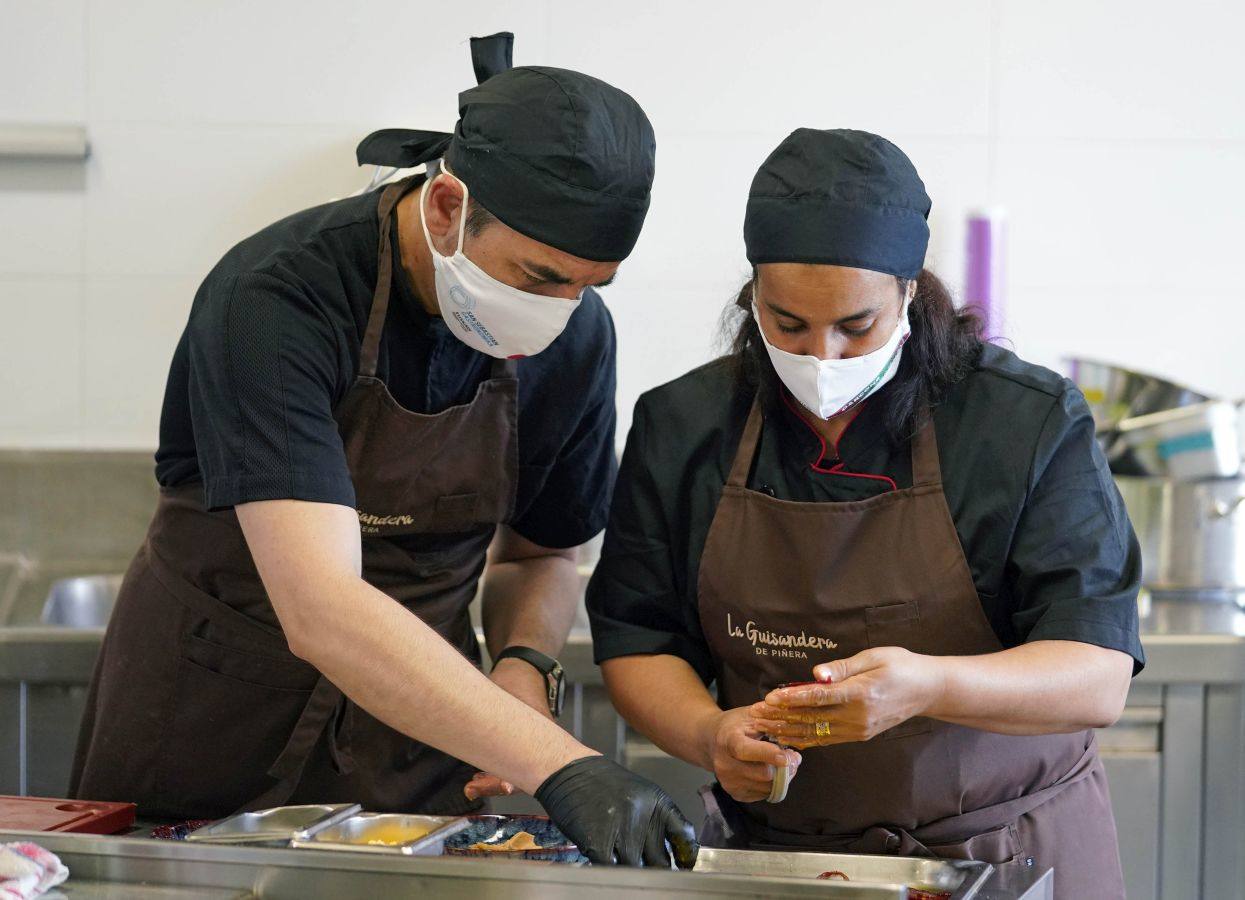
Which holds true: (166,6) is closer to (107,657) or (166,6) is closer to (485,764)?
(107,657)

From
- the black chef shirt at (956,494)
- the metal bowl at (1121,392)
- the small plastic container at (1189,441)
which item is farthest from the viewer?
the metal bowl at (1121,392)

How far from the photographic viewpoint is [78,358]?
2.77 metres

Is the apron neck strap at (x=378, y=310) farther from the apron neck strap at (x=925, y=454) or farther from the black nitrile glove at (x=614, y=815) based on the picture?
the apron neck strap at (x=925, y=454)

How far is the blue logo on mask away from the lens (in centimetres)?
153

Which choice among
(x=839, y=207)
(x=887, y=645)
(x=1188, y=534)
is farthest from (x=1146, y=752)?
(x=839, y=207)

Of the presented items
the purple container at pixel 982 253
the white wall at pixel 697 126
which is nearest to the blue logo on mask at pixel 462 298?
the white wall at pixel 697 126

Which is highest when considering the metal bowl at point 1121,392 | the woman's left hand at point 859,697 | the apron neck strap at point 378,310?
the apron neck strap at point 378,310

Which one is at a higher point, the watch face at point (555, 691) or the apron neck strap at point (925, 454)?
the apron neck strap at point (925, 454)

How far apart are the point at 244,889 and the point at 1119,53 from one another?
2.37 meters

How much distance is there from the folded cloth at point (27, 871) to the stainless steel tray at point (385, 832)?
0.72 feet

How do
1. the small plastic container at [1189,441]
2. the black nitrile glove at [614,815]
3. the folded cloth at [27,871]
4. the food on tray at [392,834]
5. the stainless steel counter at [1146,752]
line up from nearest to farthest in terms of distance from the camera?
1. the folded cloth at [27,871]
2. the black nitrile glove at [614,815]
3. the food on tray at [392,834]
4. the stainless steel counter at [1146,752]
5. the small plastic container at [1189,441]

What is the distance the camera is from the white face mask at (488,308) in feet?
4.96

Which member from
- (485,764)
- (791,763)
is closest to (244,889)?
(485,764)

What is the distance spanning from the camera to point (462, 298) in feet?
5.03
